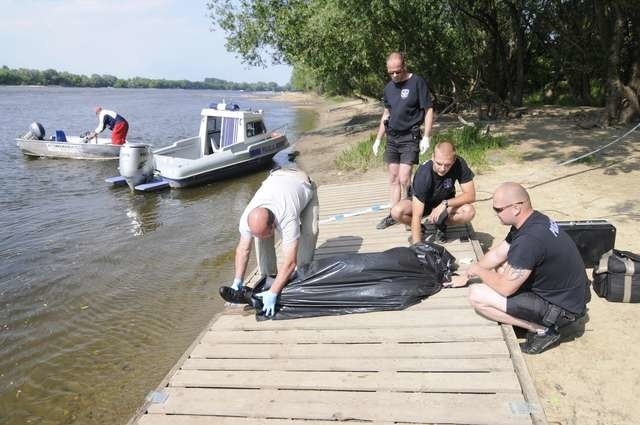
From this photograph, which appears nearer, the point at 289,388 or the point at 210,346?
the point at 289,388

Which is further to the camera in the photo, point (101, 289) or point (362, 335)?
point (101, 289)

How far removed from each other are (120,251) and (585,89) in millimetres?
17887

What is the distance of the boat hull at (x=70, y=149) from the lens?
14.3 m

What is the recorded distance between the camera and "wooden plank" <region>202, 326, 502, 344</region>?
306cm

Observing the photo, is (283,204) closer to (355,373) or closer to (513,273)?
(355,373)

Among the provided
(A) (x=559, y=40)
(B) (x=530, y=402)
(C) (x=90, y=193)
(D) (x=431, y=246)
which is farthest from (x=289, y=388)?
(A) (x=559, y=40)

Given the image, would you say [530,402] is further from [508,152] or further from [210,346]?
[508,152]

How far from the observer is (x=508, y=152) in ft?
29.6

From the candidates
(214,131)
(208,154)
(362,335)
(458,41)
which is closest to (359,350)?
(362,335)

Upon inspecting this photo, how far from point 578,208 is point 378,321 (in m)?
3.71

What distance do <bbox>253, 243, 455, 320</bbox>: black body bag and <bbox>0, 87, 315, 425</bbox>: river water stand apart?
1392 mm

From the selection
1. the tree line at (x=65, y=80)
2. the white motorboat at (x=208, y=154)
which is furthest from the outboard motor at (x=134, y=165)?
the tree line at (x=65, y=80)

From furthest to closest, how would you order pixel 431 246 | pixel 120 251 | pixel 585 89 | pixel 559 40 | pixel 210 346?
pixel 585 89 < pixel 559 40 < pixel 120 251 < pixel 431 246 < pixel 210 346

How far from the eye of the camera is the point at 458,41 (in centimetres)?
1366
